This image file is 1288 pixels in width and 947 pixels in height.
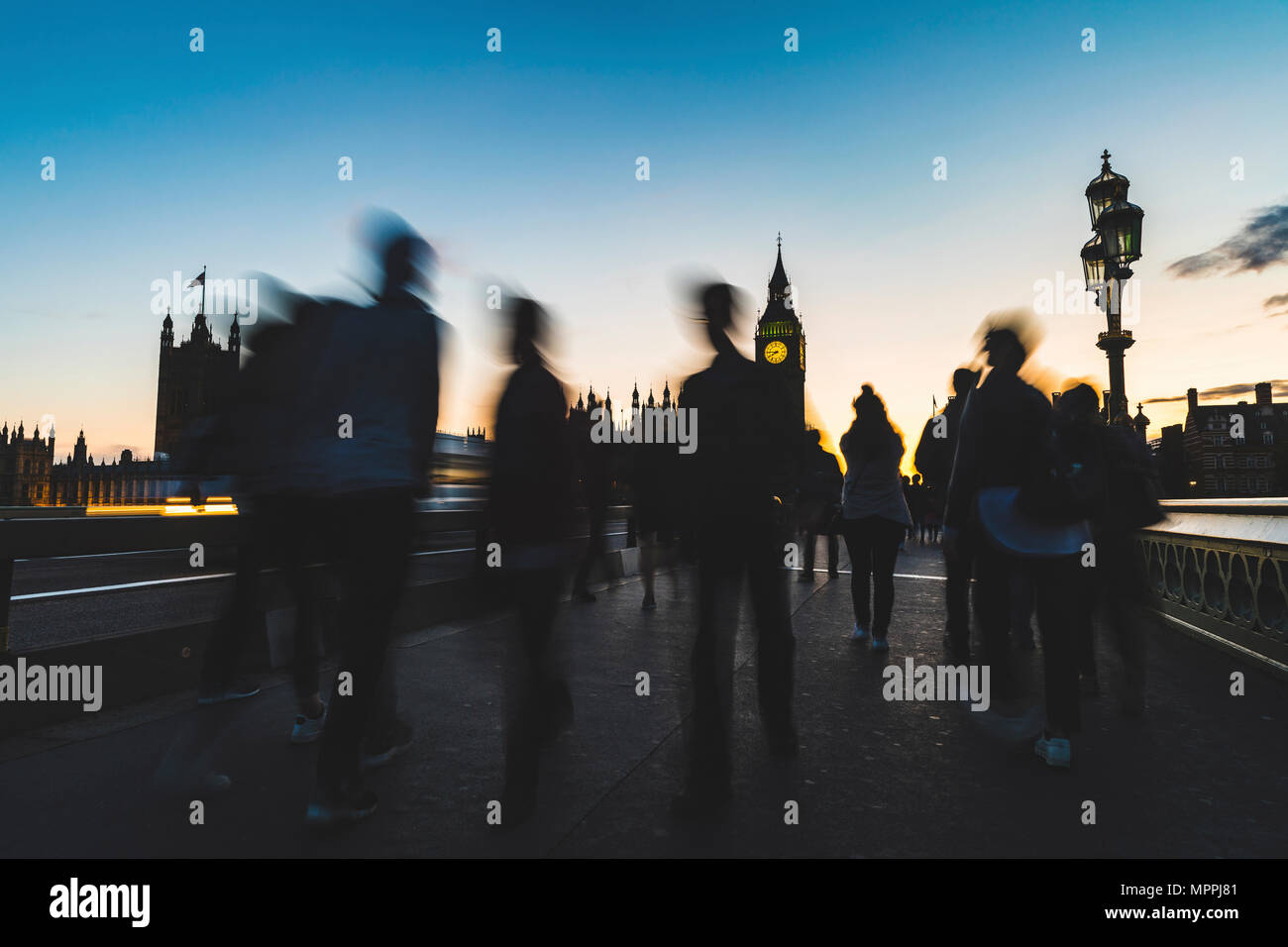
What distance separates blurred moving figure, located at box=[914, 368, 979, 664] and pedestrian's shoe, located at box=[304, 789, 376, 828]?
3102mm

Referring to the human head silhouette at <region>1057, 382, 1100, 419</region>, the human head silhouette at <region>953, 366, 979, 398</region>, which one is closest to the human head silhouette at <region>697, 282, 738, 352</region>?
the human head silhouette at <region>1057, 382, 1100, 419</region>

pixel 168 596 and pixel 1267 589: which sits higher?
pixel 1267 589

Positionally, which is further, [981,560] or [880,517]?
[880,517]

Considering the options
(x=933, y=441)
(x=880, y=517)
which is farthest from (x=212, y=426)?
(x=933, y=441)

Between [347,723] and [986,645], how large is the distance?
2.92 metres

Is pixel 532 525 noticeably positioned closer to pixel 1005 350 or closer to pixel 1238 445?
pixel 1005 350

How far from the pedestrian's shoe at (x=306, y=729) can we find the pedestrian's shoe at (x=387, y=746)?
34 centimetres

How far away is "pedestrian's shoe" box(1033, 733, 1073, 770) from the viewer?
306 centimetres

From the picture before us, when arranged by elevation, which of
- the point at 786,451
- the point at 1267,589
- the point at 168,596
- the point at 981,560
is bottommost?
the point at 168,596
